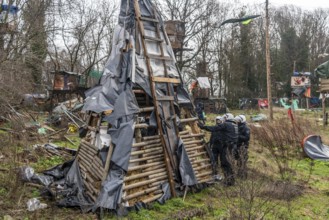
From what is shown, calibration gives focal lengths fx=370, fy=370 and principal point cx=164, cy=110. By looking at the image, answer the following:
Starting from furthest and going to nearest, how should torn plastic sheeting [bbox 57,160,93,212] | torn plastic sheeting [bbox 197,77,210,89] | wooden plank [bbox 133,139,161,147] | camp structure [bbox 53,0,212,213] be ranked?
torn plastic sheeting [bbox 197,77,210,89] < wooden plank [bbox 133,139,161,147] < camp structure [bbox 53,0,212,213] < torn plastic sheeting [bbox 57,160,93,212]

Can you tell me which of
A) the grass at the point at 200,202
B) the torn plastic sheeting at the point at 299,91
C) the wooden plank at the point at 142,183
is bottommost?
the grass at the point at 200,202

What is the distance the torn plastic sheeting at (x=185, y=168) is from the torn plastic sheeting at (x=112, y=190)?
1.59 m

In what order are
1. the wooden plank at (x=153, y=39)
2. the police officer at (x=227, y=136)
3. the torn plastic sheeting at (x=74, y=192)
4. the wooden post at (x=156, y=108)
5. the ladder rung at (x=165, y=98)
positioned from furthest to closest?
1. the police officer at (x=227, y=136)
2. the wooden plank at (x=153, y=39)
3. the ladder rung at (x=165, y=98)
4. the wooden post at (x=156, y=108)
5. the torn plastic sheeting at (x=74, y=192)

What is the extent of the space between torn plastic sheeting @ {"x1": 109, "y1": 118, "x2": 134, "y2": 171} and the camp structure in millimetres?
19

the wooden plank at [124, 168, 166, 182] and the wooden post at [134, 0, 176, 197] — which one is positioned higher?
the wooden post at [134, 0, 176, 197]

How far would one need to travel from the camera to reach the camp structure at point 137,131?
721 cm

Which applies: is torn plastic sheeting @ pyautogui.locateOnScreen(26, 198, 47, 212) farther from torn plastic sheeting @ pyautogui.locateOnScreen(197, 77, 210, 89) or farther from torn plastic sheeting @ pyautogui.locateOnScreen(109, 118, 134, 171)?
torn plastic sheeting @ pyautogui.locateOnScreen(197, 77, 210, 89)

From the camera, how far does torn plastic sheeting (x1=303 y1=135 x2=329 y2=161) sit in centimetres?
1364

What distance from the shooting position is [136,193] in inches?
284

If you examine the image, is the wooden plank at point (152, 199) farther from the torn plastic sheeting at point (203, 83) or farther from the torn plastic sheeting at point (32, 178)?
the torn plastic sheeting at point (203, 83)

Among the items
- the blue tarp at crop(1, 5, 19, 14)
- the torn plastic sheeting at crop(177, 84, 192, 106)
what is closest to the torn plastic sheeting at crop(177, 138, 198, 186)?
the torn plastic sheeting at crop(177, 84, 192, 106)

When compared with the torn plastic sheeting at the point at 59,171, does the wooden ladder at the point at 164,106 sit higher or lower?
higher

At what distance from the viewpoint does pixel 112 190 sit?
6.82 metres

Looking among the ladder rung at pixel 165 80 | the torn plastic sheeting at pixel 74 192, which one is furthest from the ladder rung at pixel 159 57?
the torn plastic sheeting at pixel 74 192
